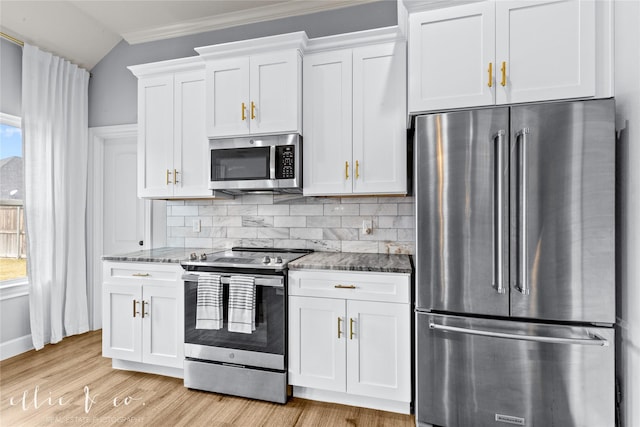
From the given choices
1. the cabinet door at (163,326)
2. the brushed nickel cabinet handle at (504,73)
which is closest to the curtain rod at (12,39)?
the cabinet door at (163,326)

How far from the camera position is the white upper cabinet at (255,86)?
2518mm

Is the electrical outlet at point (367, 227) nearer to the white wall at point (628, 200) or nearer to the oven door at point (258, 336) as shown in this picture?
the oven door at point (258, 336)

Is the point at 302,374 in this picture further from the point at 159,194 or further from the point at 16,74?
the point at 16,74

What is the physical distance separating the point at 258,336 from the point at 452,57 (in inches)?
82.4

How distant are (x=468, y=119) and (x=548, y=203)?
1.91 ft

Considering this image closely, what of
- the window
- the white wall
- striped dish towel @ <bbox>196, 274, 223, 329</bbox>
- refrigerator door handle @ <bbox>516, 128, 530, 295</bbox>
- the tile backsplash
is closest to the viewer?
the white wall

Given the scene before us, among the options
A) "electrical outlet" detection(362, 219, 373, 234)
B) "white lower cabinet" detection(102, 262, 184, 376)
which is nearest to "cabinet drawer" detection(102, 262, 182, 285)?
"white lower cabinet" detection(102, 262, 184, 376)

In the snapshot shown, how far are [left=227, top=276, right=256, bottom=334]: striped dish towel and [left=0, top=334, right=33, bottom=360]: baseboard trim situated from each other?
7.29 feet

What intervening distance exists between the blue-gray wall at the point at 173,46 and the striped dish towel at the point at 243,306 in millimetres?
2169

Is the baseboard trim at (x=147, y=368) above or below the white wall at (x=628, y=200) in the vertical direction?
below

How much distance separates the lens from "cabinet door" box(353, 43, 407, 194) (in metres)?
2.38

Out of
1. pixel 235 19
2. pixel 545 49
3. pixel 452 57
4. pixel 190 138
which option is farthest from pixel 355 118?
pixel 235 19

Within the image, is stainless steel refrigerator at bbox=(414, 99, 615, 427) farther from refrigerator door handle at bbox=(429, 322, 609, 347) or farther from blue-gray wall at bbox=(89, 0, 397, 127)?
blue-gray wall at bbox=(89, 0, 397, 127)

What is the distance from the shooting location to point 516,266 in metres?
1.74
